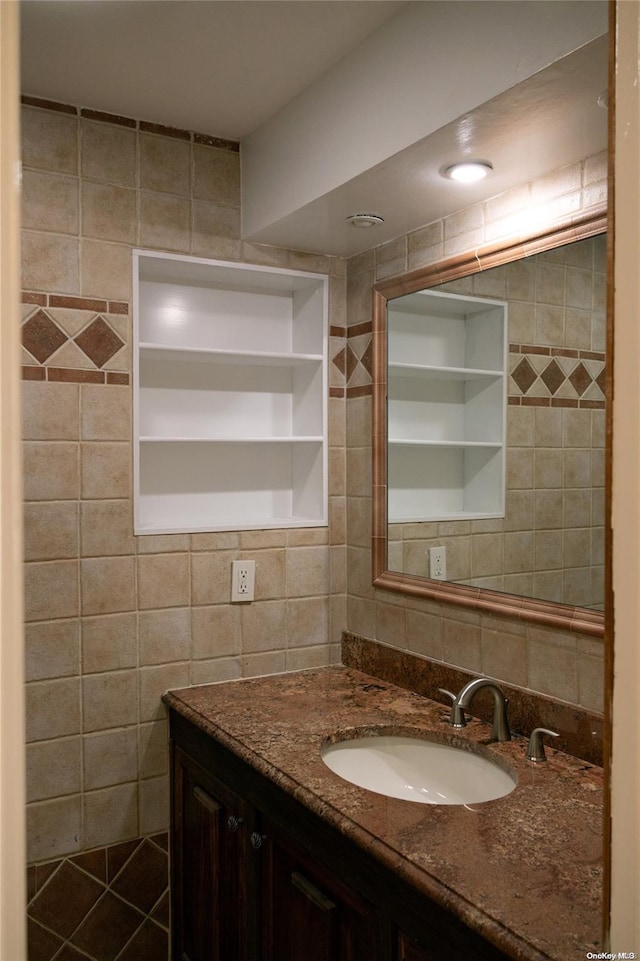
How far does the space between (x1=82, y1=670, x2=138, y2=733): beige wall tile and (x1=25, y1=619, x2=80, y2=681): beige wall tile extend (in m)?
0.07

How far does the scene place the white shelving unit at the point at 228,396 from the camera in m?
2.36

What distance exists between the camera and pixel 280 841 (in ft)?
5.60

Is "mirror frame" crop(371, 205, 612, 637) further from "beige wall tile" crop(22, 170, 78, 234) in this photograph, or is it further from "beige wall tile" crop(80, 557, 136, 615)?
"beige wall tile" crop(22, 170, 78, 234)

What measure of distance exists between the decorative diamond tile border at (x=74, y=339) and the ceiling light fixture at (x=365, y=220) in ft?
2.23

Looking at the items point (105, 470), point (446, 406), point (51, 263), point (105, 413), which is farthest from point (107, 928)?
point (51, 263)

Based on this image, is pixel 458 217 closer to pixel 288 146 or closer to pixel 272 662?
pixel 288 146

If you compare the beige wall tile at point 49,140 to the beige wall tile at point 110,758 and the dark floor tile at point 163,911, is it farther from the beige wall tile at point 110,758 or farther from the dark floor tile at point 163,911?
the dark floor tile at point 163,911

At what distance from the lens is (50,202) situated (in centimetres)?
206

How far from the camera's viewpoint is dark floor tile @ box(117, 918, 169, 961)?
2.21 meters

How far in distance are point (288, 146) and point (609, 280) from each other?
5.27ft

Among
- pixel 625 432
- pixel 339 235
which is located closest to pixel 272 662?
pixel 339 235

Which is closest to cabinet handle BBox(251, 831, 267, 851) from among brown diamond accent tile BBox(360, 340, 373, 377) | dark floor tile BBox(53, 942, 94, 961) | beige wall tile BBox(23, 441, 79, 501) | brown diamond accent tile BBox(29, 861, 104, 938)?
brown diamond accent tile BBox(29, 861, 104, 938)

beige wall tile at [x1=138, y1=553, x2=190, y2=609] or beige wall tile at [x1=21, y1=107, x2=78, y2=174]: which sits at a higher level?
beige wall tile at [x1=21, y1=107, x2=78, y2=174]

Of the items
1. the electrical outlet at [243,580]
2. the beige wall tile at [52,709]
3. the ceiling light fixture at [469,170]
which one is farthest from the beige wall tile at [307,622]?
the ceiling light fixture at [469,170]
